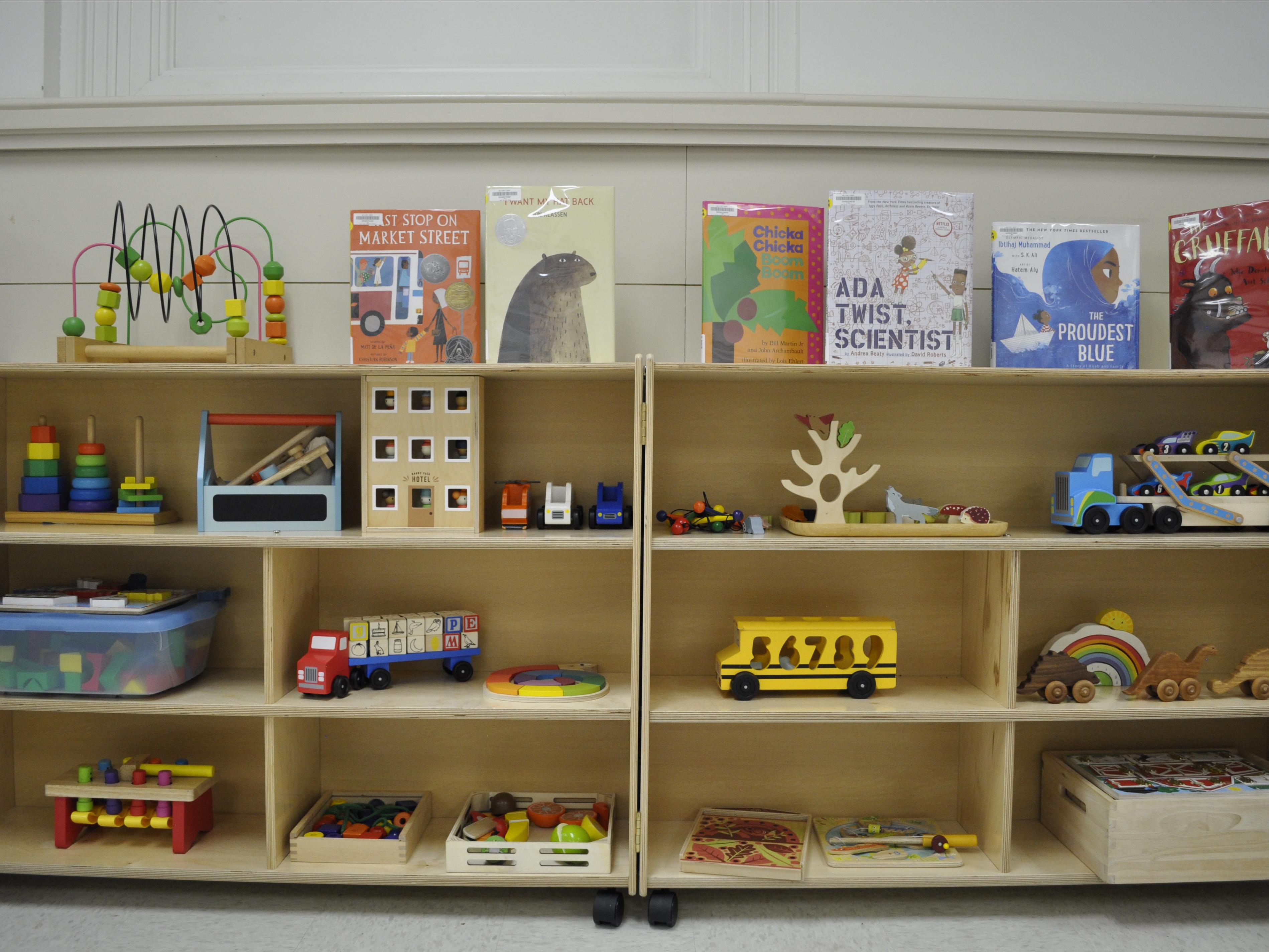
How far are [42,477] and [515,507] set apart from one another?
4.68ft

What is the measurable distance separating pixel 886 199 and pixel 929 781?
5.81ft

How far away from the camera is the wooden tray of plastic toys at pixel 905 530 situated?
2.10 m

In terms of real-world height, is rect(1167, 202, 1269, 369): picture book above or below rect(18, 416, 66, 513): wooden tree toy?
above

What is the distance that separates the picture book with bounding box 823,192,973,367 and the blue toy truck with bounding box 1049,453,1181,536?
A: 49cm

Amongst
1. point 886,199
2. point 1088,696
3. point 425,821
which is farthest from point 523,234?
point 1088,696

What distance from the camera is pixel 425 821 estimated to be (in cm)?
235

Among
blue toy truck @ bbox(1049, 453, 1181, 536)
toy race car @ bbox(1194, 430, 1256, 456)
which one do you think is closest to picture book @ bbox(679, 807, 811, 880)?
blue toy truck @ bbox(1049, 453, 1181, 536)

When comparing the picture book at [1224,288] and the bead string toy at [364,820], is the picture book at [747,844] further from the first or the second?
the picture book at [1224,288]

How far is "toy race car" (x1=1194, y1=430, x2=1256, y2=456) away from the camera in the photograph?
2.21 metres

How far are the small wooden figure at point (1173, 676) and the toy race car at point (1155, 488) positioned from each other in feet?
1.47

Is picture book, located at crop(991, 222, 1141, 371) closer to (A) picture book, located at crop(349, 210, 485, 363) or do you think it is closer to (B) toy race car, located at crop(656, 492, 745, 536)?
(B) toy race car, located at crop(656, 492, 745, 536)

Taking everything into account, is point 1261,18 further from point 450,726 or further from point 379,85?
point 450,726

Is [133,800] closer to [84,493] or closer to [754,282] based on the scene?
[84,493]

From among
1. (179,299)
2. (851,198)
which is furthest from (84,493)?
(851,198)
